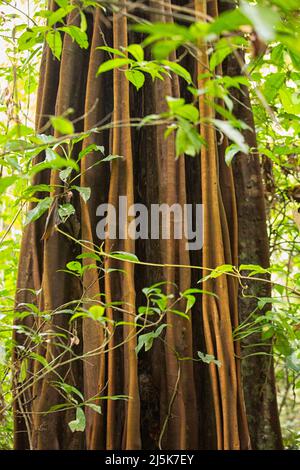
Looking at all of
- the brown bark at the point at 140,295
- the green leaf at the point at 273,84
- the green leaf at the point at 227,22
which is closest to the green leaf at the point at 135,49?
the brown bark at the point at 140,295

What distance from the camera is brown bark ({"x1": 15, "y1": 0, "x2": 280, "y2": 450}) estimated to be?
1.55 m

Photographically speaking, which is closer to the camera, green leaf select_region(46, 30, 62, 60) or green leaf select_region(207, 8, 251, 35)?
green leaf select_region(207, 8, 251, 35)

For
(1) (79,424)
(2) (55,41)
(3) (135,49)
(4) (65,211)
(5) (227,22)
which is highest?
(2) (55,41)

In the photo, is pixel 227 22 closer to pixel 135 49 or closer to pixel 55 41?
pixel 135 49

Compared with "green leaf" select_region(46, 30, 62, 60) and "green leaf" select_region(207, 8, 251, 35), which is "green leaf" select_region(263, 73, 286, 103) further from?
"green leaf" select_region(207, 8, 251, 35)

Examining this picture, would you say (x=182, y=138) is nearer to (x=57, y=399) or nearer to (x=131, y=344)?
(x=131, y=344)

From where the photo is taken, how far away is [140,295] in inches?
69.0

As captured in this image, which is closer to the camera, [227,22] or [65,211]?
[227,22]

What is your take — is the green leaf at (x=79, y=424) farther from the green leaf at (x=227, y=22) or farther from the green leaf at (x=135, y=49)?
the green leaf at (x=227, y=22)

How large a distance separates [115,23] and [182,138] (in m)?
1.07

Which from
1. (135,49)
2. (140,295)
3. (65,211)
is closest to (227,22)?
(135,49)

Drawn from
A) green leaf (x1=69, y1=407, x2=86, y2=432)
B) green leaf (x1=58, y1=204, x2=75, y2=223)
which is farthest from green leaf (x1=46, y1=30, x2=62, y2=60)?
green leaf (x1=69, y1=407, x2=86, y2=432)

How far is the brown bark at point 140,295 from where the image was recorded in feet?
5.08
